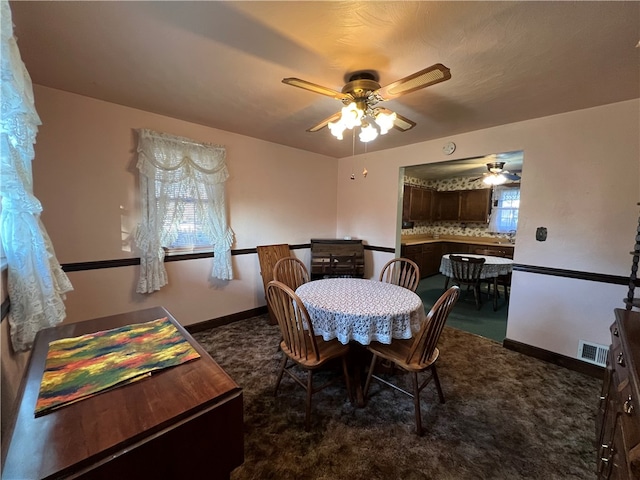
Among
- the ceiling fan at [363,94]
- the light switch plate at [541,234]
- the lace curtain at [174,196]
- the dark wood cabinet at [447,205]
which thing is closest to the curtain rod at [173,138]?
the lace curtain at [174,196]

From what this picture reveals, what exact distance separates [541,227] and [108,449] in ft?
10.9

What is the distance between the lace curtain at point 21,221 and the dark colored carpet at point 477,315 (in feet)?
12.4

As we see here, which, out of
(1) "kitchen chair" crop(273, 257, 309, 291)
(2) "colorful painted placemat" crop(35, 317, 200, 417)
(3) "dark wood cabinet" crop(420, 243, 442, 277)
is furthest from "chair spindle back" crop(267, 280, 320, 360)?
(3) "dark wood cabinet" crop(420, 243, 442, 277)

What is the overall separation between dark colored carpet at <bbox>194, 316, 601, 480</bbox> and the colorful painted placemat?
878 millimetres

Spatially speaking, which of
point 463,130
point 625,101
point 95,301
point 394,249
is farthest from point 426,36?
point 95,301

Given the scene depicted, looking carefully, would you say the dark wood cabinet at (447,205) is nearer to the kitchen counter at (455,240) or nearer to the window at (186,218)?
the kitchen counter at (455,240)

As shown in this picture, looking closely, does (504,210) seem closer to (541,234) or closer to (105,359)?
(541,234)

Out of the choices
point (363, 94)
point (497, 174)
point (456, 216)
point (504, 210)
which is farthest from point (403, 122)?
point (504, 210)

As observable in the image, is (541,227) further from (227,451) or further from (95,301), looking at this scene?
(95,301)

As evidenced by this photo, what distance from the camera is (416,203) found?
5.54 meters

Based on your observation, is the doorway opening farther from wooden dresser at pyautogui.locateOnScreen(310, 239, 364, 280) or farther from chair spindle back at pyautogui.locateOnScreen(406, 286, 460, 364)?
chair spindle back at pyautogui.locateOnScreen(406, 286, 460, 364)

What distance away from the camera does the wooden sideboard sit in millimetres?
604

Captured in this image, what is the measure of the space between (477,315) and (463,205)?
2.99m

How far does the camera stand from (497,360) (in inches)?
99.8
